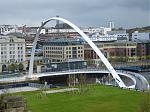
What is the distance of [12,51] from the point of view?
47.8 metres

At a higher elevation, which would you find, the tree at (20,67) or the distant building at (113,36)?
the distant building at (113,36)

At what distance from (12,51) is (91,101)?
30.4 metres

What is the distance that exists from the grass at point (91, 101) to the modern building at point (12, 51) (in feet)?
84.6

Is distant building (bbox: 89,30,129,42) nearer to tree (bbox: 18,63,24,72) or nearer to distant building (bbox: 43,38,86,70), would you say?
distant building (bbox: 43,38,86,70)

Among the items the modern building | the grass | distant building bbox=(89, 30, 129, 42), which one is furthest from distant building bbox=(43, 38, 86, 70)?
the grass

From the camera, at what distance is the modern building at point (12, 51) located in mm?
47156

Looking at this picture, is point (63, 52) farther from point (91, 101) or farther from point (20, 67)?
point (91, 101)

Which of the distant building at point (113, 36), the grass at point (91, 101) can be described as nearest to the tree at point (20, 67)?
the grass at point (91, 101)

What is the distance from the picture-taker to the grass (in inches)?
660

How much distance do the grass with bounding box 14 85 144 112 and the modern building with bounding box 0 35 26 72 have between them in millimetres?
25778

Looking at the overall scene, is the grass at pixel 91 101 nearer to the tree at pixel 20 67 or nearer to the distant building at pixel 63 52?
the tree at pixel 20 67

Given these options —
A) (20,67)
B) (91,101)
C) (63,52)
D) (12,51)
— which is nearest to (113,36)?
(63,52)

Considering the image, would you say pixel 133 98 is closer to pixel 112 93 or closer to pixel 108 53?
pixel 112 93

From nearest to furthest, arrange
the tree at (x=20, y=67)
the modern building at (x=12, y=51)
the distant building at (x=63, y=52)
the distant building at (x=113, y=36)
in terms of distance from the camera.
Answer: the tree at (x=20, y=67) → the modern building at (x=12, y=51) → the distant building at (x=63, y=52) → the distant building at (x=113, y=36)
